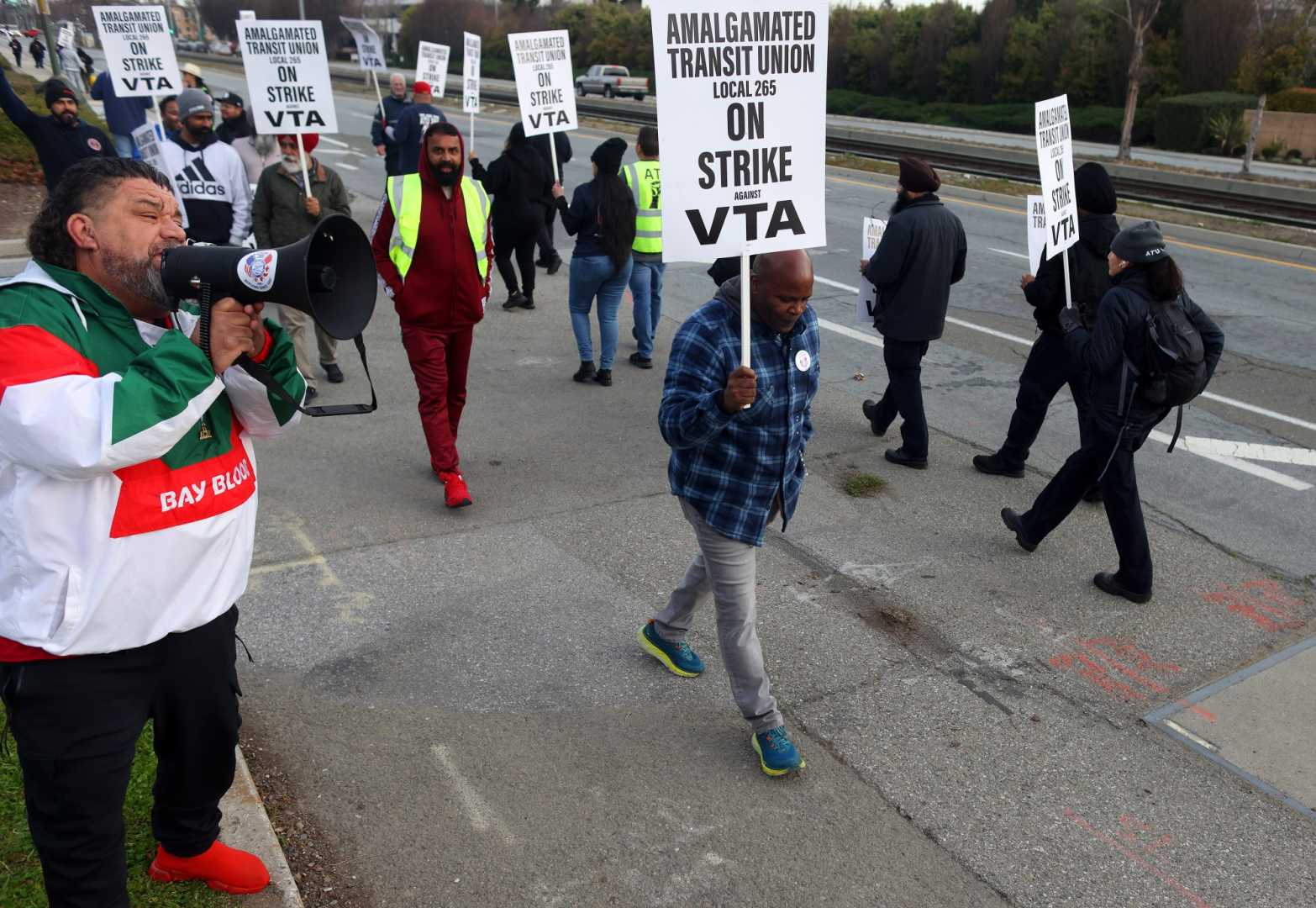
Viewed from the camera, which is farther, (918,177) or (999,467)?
(999,467)

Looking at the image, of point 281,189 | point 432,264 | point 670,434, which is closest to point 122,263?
point 670,434

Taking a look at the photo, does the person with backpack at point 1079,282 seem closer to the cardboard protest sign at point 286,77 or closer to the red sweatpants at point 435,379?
the red sweatpants at point 435,379

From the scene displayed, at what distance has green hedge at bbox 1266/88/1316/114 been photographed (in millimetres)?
34375

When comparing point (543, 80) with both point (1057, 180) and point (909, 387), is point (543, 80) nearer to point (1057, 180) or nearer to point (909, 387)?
point (909, 387)

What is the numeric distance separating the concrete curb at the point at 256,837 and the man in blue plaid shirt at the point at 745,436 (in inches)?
61.8

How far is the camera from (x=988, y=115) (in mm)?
42406

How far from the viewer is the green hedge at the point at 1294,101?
34375 millimetres

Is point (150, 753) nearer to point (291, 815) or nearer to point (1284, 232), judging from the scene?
point (291, 815)

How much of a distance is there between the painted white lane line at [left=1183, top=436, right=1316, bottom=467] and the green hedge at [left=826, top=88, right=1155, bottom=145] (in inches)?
1360

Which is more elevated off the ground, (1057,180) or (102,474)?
(1057,180)

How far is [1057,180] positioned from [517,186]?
16.9ft

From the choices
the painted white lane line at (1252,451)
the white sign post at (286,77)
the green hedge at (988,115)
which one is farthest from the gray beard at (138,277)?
the green hedge at (988,115)

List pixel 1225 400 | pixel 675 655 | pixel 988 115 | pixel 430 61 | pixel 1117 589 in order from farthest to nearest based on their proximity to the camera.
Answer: pixel 988 115
pixel 430 61
pixel 1225 400
pixel 1117 589
pixel 675 655

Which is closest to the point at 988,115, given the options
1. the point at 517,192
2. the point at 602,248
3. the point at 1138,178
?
the point at 1138,178
